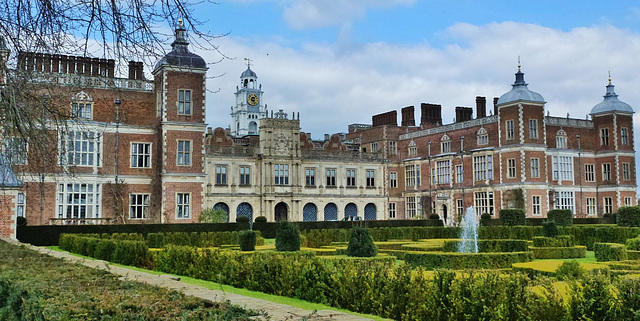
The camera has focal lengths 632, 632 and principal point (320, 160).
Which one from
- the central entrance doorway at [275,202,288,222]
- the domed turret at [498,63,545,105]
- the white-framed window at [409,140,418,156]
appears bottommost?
the central entrance doorway at [275,202,288,222]

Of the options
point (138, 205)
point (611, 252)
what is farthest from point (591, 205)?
point (138, 205)

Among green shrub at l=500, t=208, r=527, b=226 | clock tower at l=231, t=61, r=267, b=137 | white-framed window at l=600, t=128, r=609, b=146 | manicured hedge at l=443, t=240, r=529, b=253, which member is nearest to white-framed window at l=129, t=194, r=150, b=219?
manicured hedge at l=443, t=240, r=529, b=253

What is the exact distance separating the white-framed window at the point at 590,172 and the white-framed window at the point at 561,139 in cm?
297

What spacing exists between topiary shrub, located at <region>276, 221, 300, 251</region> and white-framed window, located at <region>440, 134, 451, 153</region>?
30.0m

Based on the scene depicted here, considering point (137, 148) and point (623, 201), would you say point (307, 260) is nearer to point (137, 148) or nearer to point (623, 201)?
point (137, 148)

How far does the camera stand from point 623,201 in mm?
47188

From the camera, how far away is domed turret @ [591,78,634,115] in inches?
1860

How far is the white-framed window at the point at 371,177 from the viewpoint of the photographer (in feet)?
167

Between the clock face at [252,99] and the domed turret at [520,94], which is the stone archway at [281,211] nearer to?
the domed turret at [520,94]

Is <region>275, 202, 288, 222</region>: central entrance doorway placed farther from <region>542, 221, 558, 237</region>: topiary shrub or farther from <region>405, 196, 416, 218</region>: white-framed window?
<region>542, 221, 558, 237</region>: topiary shrub

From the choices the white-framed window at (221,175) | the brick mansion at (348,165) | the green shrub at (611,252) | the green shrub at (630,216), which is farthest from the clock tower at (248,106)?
the green shrub at (611,252)

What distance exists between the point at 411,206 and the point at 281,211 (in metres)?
11.4

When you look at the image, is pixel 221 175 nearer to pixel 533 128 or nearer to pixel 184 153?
pixel 184 153

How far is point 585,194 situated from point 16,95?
4641 cm
